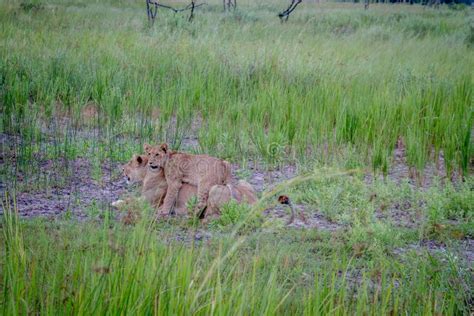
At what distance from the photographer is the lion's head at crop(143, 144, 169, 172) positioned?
23.4 ft

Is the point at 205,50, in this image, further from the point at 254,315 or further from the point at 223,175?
the point at 254,315

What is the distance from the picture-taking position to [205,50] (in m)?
14.0

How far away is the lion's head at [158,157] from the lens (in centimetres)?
712

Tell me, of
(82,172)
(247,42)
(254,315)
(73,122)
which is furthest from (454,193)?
(247,42)

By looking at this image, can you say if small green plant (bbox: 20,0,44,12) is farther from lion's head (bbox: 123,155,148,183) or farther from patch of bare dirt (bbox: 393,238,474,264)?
patch of bare dirt (bbox: 393,238,474,264)

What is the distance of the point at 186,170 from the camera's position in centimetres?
709

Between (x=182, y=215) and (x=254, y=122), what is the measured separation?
3.20m

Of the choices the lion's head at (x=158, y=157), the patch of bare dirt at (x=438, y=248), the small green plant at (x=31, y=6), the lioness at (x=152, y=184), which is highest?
the small green plant at (x=31, y=6)

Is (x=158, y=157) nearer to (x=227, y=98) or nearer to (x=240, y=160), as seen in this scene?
(x=240, y=160)

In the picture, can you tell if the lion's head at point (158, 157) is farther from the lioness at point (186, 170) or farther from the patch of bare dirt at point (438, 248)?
the patch of bare dirt at point (438, 248)

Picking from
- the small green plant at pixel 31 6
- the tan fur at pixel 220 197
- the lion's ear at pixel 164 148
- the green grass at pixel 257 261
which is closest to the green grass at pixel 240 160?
the green grass at pixel 257 261

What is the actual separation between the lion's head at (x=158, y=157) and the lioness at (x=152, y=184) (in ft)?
0.29

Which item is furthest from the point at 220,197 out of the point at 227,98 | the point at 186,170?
the point at 227,98

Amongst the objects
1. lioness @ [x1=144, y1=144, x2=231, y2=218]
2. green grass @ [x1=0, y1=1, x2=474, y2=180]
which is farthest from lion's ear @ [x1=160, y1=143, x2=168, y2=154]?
green grass @ [x1=0, y1=1, x2=474, y2=180]
